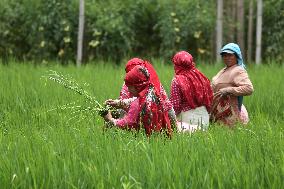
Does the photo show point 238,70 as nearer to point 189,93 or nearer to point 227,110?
point 227,110

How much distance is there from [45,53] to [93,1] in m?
1.28

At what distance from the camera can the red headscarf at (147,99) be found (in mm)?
4246

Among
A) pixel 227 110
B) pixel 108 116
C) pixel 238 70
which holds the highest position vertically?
pixel 238 70

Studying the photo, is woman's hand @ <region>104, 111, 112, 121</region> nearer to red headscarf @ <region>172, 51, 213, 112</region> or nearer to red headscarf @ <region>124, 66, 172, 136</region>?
red headscarf @ <region>124, 66, 172, 136</region>

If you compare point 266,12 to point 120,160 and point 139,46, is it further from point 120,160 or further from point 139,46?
point 120,160

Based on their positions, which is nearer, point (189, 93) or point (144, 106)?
point (144, 106)

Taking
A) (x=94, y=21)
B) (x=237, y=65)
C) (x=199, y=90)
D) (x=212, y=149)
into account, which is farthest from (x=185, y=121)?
(x=94, y=21)

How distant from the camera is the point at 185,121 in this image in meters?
5.31

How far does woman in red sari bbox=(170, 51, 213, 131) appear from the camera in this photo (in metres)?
5.25

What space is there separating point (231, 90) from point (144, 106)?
1.39 metres

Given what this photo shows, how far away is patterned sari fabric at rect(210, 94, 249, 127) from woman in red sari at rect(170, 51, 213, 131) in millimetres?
248

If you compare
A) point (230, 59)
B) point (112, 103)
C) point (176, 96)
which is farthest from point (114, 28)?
point (112, 103)

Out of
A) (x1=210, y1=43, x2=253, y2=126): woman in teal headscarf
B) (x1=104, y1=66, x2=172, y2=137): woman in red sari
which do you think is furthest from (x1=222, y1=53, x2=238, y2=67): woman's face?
(x1=104, y1=66, x2=172, y2=137): woman in red sari

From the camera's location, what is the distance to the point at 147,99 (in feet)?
13.9
